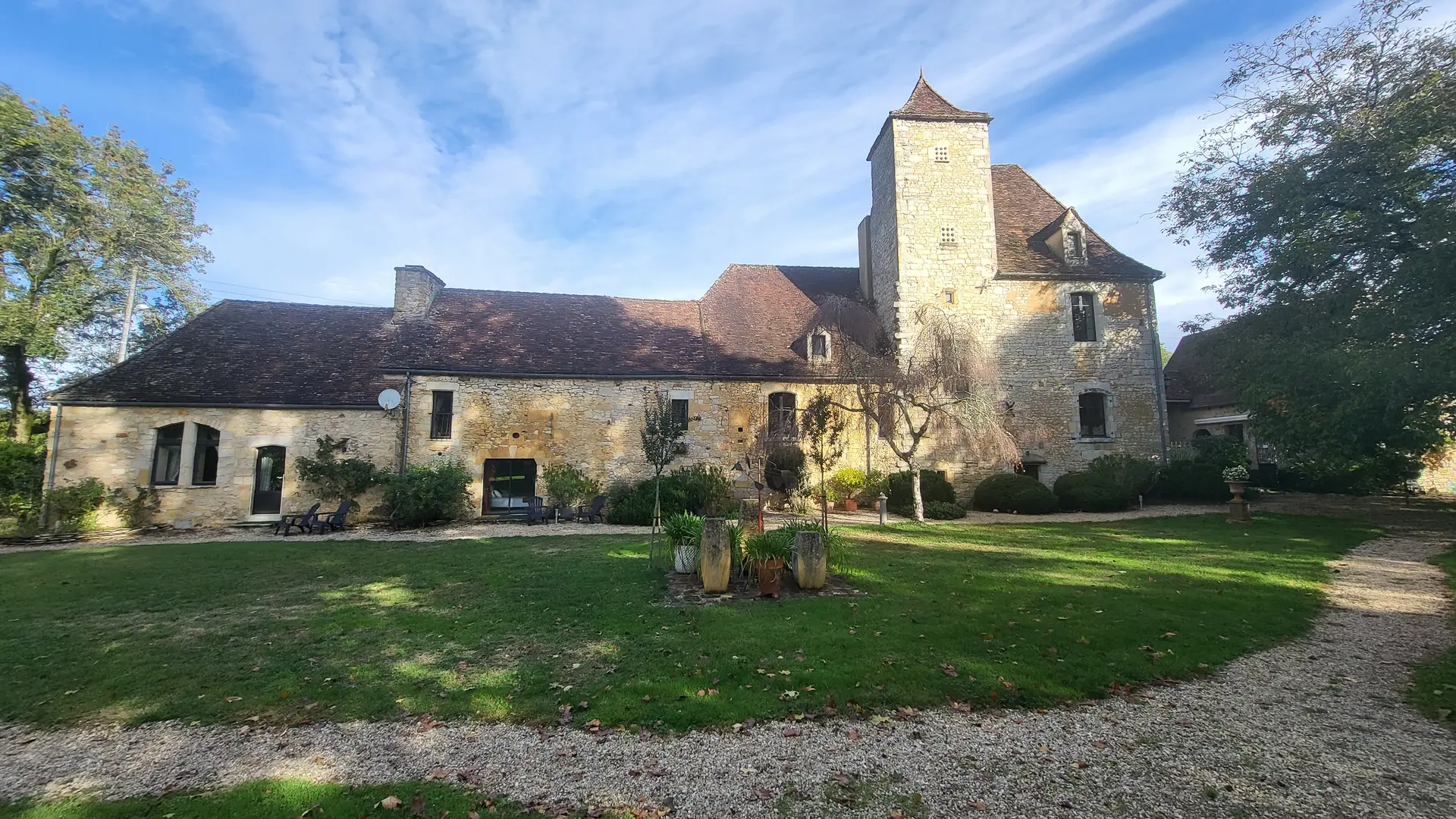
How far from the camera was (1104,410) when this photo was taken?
19156mm

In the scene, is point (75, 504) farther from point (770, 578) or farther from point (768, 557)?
point (770, 578)

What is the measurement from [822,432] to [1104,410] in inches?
377

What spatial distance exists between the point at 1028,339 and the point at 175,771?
20.9 m

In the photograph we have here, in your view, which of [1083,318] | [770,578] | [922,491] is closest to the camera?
[770,578]

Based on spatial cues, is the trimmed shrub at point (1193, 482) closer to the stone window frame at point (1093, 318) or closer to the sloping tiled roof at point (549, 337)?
the stone window frame at point (1093, 318)

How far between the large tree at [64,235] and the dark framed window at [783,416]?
21196 mm

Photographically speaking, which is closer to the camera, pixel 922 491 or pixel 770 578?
pixel 770 578

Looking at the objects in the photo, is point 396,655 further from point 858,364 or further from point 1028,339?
point 1028,339

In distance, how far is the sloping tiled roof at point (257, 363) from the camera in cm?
1532

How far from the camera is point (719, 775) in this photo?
3.52 metres

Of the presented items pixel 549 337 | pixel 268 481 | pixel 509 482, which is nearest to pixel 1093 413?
pixel 549 337

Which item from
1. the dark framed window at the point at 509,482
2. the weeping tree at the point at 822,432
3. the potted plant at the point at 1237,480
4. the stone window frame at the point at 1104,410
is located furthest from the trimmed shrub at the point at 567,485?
the potted plant at the point at 1237,480

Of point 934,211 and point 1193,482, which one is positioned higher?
point 934,211

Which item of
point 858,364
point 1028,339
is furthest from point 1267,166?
point 858,364
